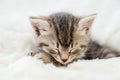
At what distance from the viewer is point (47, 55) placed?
5.18 ft

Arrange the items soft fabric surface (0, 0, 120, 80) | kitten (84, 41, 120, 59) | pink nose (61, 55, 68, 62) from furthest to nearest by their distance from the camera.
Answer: kitten (84, 41, 120, 59) < pink nose (61, 55, 68, 62) < soft fabric surface (0, 0, 120, 80)

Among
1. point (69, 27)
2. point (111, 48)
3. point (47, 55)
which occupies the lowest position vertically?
point (111, 48)

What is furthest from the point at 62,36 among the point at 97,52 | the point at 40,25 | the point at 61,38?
the point at 97,52

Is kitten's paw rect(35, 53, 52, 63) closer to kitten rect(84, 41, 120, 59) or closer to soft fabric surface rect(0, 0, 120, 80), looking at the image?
soft fabric surface rect(0, 0, 120, 80)

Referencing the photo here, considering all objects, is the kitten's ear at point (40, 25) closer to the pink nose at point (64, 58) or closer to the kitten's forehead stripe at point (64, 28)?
the kitten's forehead stripe at point (64, 28)

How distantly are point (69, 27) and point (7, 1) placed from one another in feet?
2.60

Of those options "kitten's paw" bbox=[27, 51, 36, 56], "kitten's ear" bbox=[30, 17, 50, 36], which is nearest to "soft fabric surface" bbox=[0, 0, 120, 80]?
"kitten's paw" bbox=[27, 51, 36, 56]

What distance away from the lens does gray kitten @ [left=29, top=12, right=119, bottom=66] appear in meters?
1.54

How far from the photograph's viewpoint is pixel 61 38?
154 cm

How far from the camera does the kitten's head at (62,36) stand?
154cm

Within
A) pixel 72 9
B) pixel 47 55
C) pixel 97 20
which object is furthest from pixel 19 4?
pixel 47 55

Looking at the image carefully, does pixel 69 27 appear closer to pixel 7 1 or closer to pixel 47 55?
pixel 47 55

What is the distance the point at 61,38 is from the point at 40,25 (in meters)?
0.12

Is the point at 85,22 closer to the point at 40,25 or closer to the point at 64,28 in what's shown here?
the point at 64,28
